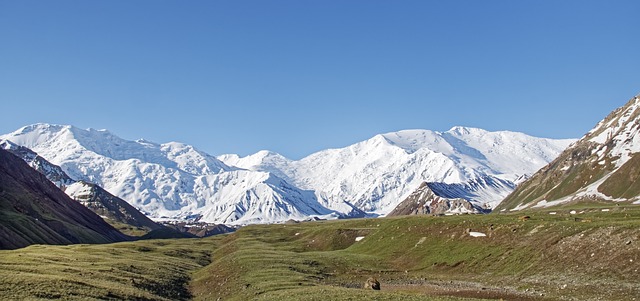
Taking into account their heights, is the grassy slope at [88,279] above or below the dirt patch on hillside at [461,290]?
above

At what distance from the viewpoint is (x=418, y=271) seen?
67.6 meters

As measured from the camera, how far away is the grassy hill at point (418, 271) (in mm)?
44469

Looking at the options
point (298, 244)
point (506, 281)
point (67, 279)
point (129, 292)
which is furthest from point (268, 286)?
point (298, 244)

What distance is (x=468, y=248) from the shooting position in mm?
67938

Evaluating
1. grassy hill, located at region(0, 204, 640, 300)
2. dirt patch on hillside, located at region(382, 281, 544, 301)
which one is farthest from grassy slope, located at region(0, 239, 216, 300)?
dirt patch on hillside, located at region(382, 281, 544, 301)

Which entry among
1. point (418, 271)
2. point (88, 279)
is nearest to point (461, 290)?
point (418, 271)

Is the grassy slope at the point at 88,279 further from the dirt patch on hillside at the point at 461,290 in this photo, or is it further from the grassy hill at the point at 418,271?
the dirt patch on hillside at the point at 461,290

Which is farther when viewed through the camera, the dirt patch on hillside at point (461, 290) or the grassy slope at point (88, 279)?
the dirt patch on hillside at point (461, 290)

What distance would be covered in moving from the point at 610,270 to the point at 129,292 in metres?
45.1

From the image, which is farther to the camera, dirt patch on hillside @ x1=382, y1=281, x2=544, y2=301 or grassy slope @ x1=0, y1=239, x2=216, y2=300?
dirt patch on hillside @ x1=382, y1=281, x2=544, y2=301

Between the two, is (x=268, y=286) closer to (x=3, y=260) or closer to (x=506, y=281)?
(x=506, y=281)

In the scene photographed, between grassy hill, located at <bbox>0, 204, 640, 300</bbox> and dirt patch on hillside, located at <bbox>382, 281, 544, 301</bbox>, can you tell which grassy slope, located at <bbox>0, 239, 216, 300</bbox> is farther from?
dirt patch on hillside, located at <bbox>382, 281, 544, 301</bbox>

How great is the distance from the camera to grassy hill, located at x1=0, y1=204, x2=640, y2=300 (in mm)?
44469

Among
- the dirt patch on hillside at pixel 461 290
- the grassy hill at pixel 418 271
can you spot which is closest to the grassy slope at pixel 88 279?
the grassy hill at pixel 418 271
